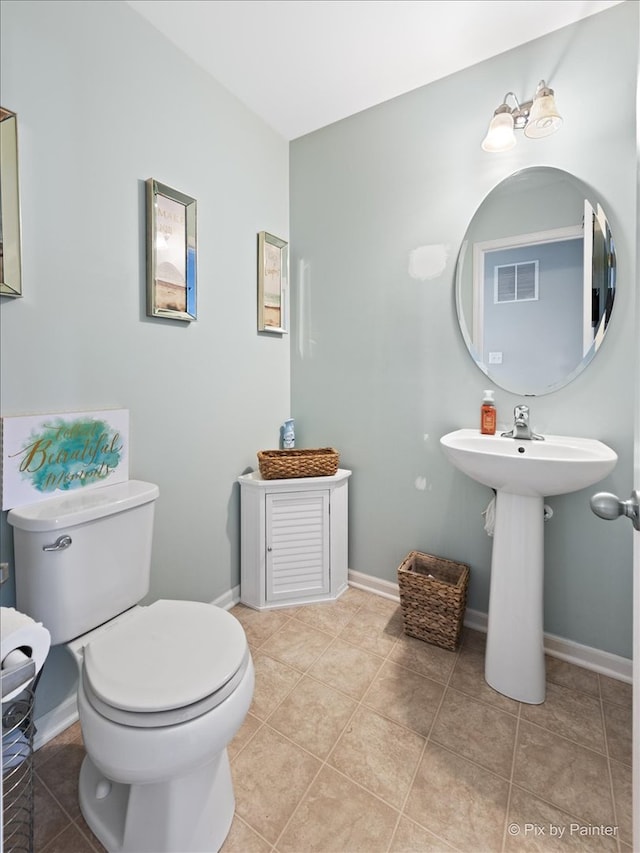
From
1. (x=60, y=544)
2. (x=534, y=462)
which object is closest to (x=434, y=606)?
(x=534, y=462)

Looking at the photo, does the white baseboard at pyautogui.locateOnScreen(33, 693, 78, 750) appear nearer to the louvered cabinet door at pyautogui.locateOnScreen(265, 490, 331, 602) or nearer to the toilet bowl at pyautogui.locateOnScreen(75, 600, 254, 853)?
the toilet bowl at pyautogui.locateOnScreen(75, 600, 254, 853)

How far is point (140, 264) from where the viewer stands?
1.54 m

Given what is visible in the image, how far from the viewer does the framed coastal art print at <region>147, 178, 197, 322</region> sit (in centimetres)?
154

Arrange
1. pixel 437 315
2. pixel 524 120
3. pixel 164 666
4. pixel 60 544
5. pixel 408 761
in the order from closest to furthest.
Answer: pixel 164 666 → pixel 60 544 → pixel 408 761 → pixel 524 120 → pixel 437 315

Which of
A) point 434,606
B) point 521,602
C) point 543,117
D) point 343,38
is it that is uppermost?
point 343,38

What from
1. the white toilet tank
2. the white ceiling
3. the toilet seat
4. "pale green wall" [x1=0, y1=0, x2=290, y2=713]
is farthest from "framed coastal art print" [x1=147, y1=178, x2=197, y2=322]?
the toilet seat

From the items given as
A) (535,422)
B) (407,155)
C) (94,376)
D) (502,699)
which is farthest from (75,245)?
(502,699)

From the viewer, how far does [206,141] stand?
1.79 m

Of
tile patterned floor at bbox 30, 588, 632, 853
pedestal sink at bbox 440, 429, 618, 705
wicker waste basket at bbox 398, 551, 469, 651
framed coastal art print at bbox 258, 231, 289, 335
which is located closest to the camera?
tile patterned floor at bbox 30, 588, 632, 853

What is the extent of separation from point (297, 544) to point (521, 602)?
1.02 meters

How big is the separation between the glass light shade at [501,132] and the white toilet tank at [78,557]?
188cm

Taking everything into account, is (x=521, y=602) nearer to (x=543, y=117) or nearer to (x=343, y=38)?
(x=543, y=117)

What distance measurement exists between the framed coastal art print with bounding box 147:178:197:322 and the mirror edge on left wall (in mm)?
435

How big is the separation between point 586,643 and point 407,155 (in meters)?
2.33
